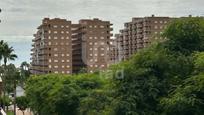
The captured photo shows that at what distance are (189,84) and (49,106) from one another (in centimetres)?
3065

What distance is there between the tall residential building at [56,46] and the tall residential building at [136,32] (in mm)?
12169

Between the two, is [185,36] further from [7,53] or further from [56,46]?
[56,46]

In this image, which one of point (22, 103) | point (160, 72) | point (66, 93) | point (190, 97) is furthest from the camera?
point (22, 103)

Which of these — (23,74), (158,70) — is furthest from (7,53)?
(158,70)

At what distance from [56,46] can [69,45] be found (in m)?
3.14

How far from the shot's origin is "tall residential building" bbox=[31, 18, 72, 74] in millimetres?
138000

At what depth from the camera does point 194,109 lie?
974 inches

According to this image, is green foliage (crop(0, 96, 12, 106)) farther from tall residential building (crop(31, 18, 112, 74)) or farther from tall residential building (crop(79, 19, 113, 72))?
tall residential building (crop(79, 19, 113, 72))

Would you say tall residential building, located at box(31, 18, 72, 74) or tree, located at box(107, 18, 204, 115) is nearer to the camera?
tree, located at box(107, 18, 204, 115)

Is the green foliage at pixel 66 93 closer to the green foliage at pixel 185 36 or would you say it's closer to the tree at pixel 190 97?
the green foliage at pixel 185 36

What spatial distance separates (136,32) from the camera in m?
140

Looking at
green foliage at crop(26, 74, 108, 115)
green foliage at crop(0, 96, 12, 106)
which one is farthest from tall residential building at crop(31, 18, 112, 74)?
green foliage at crop(26, 74, 108, 115)

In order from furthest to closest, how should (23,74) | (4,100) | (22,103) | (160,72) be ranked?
(23,74) → (22,103) → (4,100) → (160,72)

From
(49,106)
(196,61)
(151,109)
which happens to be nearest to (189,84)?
(196,61)
